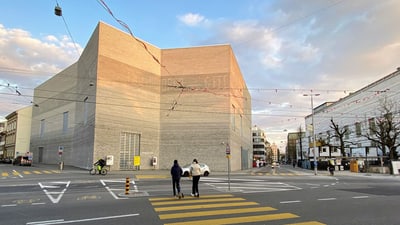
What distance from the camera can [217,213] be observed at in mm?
9500

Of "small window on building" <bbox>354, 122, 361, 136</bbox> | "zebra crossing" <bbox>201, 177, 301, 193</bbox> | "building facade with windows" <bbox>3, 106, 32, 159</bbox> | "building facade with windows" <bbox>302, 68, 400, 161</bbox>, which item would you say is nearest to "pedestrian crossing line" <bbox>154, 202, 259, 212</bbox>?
"zebra crossing" <bbox>201, 177, 301, 193</bbox>

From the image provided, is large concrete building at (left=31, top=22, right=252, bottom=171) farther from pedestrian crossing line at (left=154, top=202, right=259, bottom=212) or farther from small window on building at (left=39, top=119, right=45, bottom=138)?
pedestrian crossing line at (left=154, top=202, right=259, bottom=212)

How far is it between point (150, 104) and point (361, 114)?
50.9 metres

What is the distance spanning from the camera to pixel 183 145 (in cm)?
4116

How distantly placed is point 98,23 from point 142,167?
723 inches

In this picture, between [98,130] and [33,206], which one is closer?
[33,206]

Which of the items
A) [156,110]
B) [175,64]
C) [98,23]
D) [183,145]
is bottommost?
[183,145]

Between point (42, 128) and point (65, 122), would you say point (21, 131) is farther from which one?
point (65, 122)

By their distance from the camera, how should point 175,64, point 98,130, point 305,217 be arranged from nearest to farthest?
point 305,217
point 98,130
point 175,64

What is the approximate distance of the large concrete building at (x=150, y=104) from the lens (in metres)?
37.2

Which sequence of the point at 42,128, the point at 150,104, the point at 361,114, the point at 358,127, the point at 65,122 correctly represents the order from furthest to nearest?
the point at 358,127 < the point at 361,114 < the point at 42,128 < the point at 65,122 < the point at 150,104

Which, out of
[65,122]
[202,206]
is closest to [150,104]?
[65,122]

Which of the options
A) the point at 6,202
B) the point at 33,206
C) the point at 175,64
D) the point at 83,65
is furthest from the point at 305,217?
the point at 83,65

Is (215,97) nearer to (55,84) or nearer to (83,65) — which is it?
(83,65)
